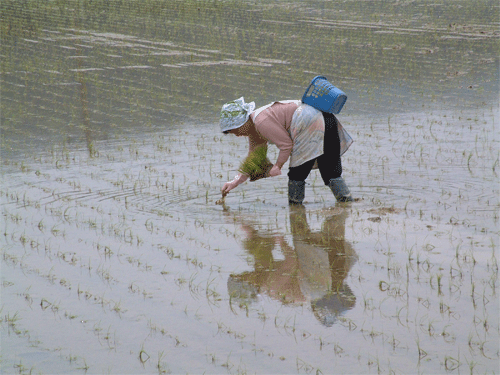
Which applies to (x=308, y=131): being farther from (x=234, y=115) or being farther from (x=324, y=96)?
(x=234, y=115)

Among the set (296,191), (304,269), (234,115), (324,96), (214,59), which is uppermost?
(214,59)

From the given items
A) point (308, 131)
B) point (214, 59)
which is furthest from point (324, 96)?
point (214, 59)

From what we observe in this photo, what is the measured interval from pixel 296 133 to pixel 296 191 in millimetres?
513

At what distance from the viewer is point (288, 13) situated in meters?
19.1

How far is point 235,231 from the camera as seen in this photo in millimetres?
5035

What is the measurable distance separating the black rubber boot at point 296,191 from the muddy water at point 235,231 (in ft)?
0.29

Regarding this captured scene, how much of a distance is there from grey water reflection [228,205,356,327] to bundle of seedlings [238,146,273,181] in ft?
1.35

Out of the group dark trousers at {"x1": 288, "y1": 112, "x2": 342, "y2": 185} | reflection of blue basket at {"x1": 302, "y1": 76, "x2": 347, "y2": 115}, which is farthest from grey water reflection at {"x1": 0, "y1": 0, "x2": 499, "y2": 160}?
reflection of blue basket at {"x1": 302, "y1": 76, "x2": 347, "y2": 115}

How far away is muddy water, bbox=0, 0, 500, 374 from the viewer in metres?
3.29

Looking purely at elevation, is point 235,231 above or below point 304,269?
above

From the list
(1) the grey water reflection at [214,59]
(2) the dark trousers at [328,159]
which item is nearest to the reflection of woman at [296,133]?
(2) the dark trousers at [328,159]

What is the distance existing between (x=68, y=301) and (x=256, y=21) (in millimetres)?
14739

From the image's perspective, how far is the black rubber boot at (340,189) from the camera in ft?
18.0

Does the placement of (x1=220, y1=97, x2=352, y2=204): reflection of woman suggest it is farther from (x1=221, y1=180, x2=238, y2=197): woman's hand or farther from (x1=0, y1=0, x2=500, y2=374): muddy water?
(x1=0, y1=0, x2=500, y2=374): muddy water
